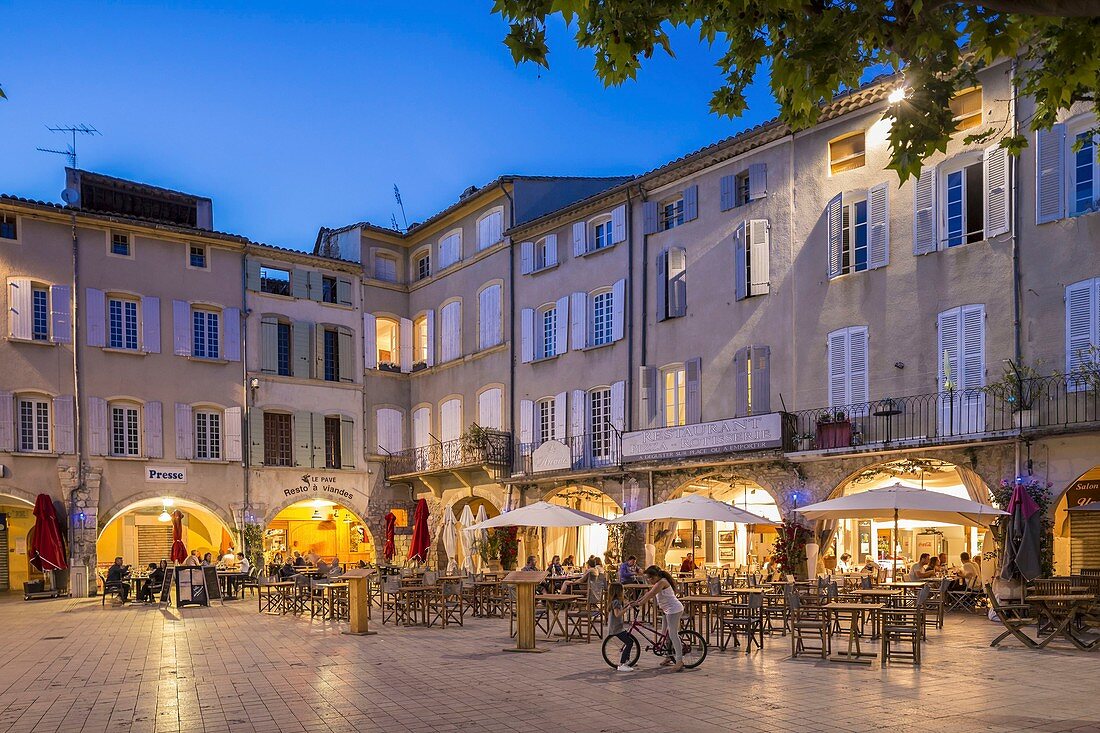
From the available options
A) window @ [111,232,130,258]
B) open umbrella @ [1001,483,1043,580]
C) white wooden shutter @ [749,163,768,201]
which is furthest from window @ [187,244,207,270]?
open umbrella @ [1001,483,1043,580]

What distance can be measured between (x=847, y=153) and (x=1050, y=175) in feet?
13.3

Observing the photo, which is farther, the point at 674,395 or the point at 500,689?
the point at 674,395

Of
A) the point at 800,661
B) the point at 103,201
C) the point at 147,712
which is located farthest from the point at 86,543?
the point at 800,661

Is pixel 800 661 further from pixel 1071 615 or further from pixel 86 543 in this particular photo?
pixel 86 543

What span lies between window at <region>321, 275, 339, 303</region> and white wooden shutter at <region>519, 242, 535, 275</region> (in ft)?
22.1

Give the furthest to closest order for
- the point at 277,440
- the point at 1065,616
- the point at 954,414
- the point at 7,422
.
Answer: the point at 277,440 < the point at 7,422 < the point at 954,414 < the point at 1065,616

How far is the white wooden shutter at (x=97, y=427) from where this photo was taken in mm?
25219

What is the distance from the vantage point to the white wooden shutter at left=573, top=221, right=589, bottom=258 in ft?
81.6

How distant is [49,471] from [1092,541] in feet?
75.8

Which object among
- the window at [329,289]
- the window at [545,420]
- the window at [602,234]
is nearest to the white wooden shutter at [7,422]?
the window at [329,289]

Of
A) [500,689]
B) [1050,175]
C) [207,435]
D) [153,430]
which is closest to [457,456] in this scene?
[207,435]

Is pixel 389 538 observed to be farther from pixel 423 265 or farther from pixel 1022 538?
pixel 1022 538

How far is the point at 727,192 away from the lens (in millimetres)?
21406

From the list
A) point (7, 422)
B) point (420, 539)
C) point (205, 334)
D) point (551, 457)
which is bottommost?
point (420, 539)
